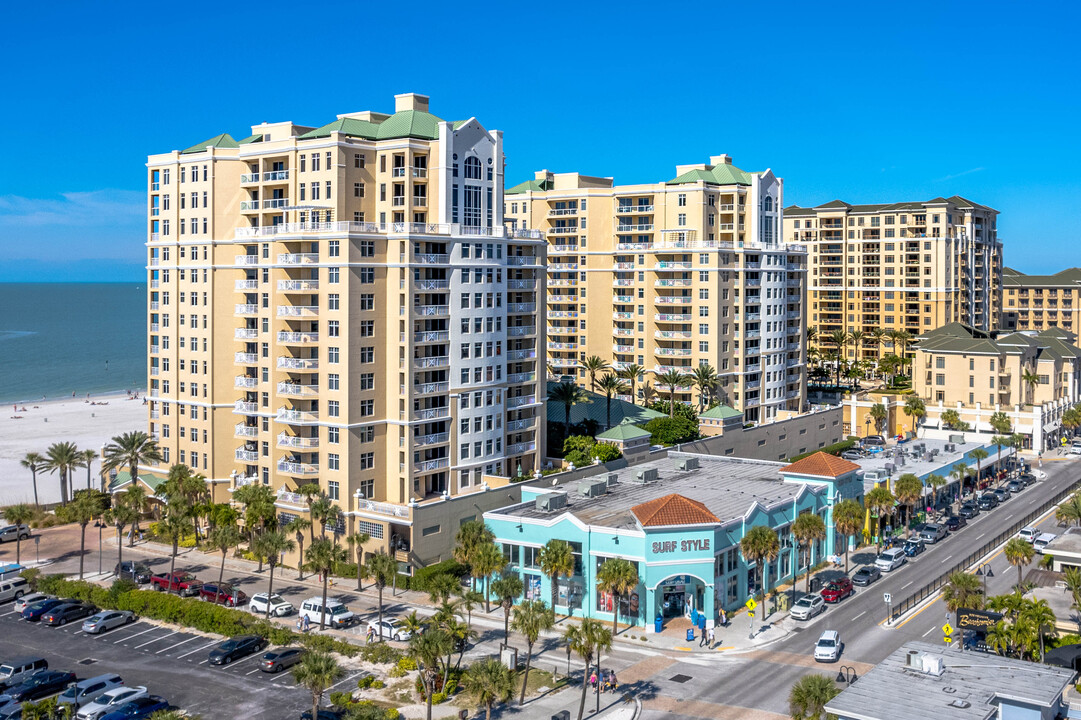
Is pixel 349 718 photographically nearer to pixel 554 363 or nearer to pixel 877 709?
pixel 877 709

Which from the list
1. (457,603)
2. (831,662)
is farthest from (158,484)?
(831,662)

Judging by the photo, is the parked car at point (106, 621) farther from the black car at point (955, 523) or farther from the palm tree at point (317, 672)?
the black car at point (955, 523)

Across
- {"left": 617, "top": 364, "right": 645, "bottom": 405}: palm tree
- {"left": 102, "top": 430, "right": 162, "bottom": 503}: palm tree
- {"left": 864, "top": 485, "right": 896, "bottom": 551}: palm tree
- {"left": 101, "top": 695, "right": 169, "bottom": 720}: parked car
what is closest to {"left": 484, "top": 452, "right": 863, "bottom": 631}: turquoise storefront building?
{"left": 864, "top": 485, "right": 896, "bottom": 551}: palm tree

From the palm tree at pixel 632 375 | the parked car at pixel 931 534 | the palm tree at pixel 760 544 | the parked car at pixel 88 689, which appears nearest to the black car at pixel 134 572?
the parked car at pixel 88 689

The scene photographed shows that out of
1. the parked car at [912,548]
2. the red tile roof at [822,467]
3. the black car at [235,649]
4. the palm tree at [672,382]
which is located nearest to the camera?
the black car at [235,649]

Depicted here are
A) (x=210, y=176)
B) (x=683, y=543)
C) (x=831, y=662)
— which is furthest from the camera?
(x=210, y=176)

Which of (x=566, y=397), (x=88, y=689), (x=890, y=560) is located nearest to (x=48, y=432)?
(x=566, y=397)
